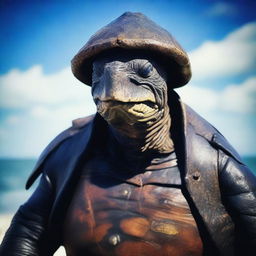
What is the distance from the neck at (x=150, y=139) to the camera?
225 centimetres

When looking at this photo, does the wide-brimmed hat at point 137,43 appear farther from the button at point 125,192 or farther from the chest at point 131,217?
the button at point 125,192

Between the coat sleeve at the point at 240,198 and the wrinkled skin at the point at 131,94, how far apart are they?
495mm

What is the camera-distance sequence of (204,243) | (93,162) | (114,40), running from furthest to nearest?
1. (93,162)
2. (204,243)
3. (114,40)

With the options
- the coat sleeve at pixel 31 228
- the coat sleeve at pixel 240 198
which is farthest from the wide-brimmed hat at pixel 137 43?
the coat sleeve at pixel 31 228

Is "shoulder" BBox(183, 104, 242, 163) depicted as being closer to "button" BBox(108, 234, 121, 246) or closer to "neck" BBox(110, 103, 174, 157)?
"neck" BBox(110, 103, 174, 157)

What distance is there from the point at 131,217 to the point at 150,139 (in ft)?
1.62

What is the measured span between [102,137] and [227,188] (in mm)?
927

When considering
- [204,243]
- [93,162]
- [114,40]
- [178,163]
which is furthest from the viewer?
[93,162]

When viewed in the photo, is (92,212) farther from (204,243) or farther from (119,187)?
A: (204,243)

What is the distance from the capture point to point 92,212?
7.43ft

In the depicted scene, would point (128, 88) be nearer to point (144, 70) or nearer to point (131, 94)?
point (131, 94)

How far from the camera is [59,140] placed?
2.72m

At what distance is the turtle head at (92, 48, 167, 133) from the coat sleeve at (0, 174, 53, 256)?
83 centimetres

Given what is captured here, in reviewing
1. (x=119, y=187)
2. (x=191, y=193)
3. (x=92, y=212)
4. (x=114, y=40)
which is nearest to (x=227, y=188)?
(x=191, y=193)
